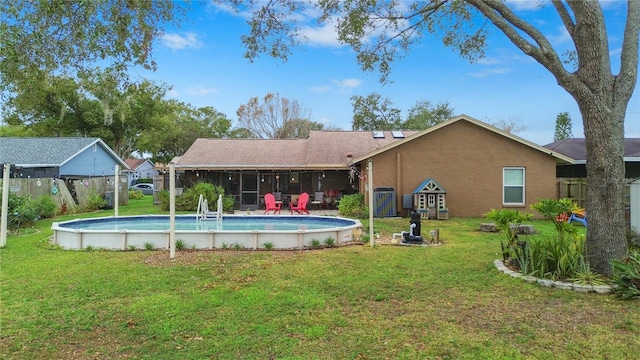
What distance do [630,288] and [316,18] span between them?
752 centimetres

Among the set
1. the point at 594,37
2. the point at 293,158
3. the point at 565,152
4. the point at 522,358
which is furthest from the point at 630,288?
the point at 565,152

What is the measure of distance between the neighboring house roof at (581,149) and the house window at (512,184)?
3.71 metres

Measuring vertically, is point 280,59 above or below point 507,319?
above

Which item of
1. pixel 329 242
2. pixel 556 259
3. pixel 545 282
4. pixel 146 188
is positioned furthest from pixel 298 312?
pixel 146 188

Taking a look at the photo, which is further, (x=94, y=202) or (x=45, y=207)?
(x=94, y=202)

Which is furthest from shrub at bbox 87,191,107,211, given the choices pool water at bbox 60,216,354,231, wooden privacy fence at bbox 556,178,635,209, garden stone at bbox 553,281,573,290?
wooden privacy fence at bbox 556,178,635,209

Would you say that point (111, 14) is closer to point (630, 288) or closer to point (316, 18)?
point (316, 18)

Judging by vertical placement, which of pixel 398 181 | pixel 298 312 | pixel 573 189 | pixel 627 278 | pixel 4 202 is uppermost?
pixel 398 181

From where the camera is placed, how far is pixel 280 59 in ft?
28.1

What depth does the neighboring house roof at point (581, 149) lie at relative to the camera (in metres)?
17.7

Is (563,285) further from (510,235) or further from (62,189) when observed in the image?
(62,189)

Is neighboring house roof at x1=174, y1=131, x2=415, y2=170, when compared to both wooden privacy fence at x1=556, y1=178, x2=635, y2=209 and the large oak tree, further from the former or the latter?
the large oak tree

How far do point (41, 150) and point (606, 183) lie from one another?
26451mm

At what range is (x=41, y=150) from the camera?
73.4 ft
